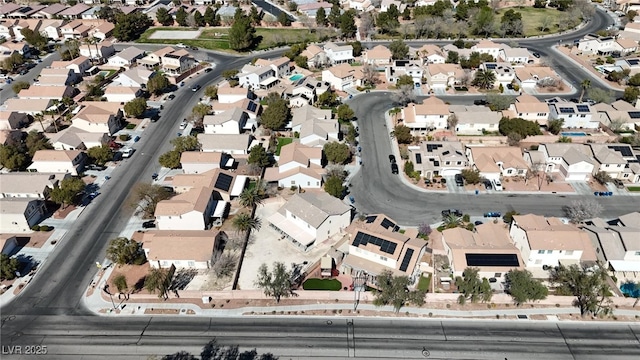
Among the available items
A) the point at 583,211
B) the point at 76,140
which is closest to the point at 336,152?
the point at 583,211

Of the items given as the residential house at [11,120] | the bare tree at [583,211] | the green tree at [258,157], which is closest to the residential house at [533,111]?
the bare tree at [583,211]

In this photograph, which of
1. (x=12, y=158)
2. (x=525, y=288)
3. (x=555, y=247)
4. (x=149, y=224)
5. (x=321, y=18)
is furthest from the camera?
(x=321, y=18)

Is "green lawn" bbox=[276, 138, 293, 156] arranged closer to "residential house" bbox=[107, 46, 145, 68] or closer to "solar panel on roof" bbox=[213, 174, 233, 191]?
"solar panel on roof" bbox=[213, 174, 233, 191]

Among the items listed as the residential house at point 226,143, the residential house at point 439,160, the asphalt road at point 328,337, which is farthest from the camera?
the residential house at point 226,143

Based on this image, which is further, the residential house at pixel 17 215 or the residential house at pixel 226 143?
the residential house at pixel 226 143

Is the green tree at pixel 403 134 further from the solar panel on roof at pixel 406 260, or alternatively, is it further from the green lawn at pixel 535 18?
the green lawn at pixel 535 18

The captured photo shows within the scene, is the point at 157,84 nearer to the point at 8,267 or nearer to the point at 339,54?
the point at 339,54
